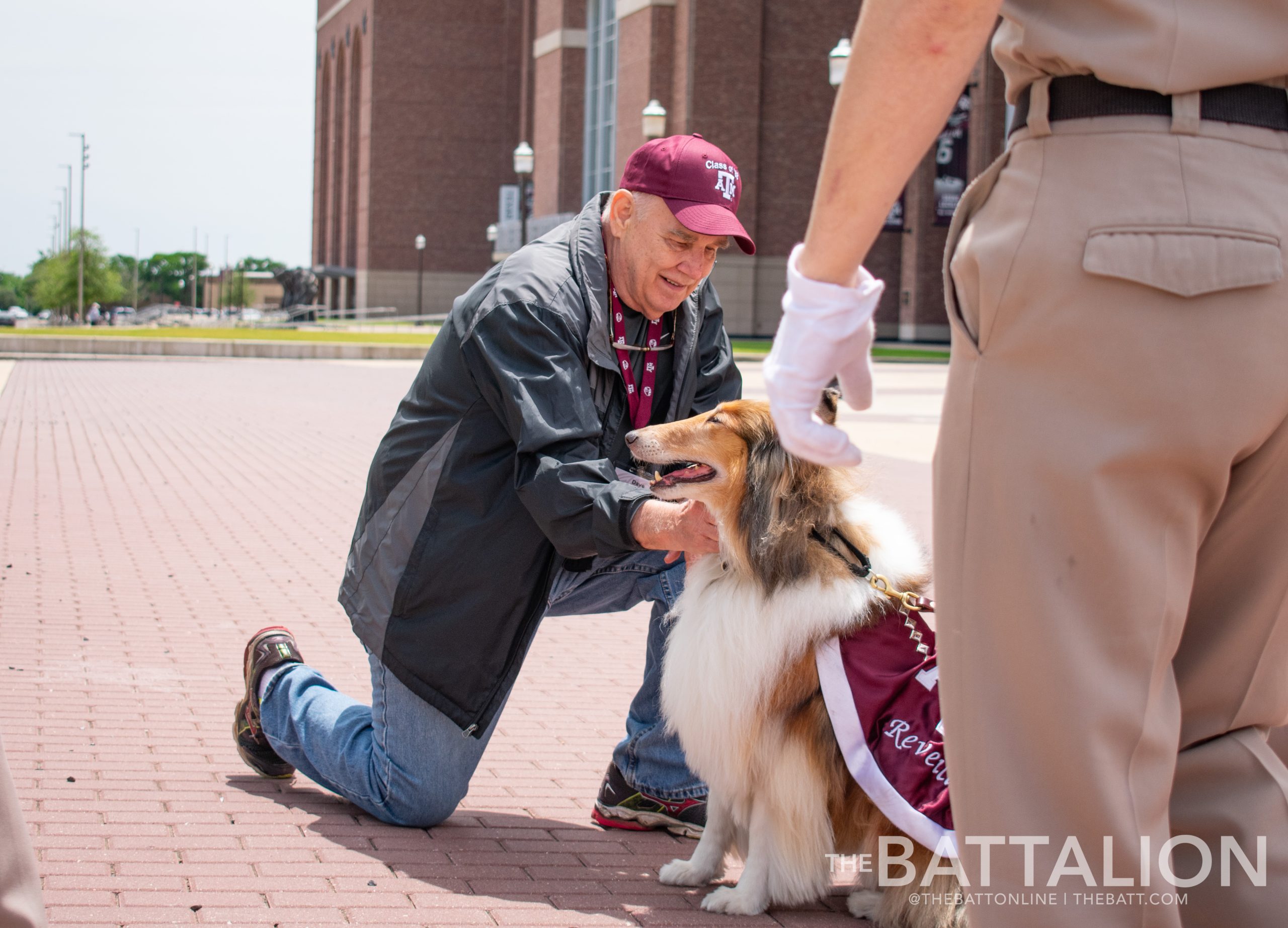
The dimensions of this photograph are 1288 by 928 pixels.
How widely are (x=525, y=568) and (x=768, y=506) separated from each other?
0.91m

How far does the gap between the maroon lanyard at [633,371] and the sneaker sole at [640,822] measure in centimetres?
130

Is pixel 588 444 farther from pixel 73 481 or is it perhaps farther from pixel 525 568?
pixel 73 481

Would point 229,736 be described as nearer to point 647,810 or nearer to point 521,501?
point 647,810

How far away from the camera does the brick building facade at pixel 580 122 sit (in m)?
49.0

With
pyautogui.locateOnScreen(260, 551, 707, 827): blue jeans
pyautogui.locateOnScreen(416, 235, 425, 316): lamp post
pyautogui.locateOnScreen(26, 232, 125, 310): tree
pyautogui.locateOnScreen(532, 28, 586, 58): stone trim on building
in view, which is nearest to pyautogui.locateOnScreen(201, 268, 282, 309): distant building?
pyautogui.locateOnScreen(26, 232, 125, 310): tree

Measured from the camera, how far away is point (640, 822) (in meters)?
4.43

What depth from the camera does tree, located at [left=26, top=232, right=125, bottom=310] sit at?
89312 millimetres

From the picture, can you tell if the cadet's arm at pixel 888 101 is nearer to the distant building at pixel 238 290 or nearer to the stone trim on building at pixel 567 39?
the stone trim on building at pixel 567 39

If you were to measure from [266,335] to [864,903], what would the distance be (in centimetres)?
4152

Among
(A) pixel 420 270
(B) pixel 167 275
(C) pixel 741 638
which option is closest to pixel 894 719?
(C) pixel 741 638

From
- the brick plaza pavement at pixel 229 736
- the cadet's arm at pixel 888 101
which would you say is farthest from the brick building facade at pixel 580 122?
the cadet's arm at pixel 888 101

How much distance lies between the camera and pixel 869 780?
3354mm

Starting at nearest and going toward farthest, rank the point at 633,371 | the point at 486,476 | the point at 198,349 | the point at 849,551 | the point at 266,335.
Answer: the point at 849,551, the point at 486,476, the point at 633,371, the point at 198,349, the point at 266,335

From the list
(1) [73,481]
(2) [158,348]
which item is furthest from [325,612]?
(2) [158,348]
